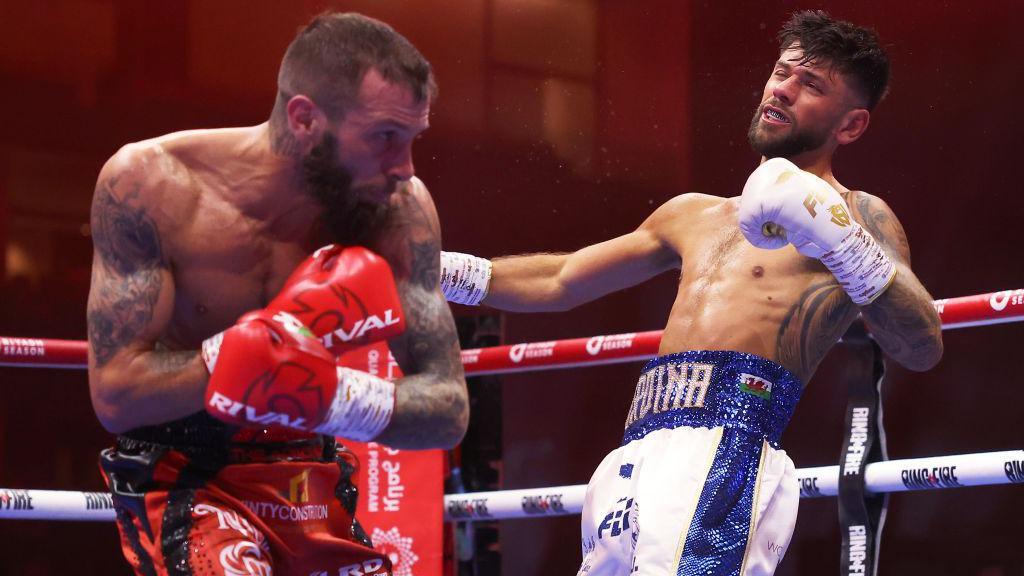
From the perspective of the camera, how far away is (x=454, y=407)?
190cm

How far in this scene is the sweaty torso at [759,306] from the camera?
7.70 ft

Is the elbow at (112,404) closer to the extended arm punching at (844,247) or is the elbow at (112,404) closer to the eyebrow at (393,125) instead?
the eyebrow at (393,125)

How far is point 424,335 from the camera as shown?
6.33 feet

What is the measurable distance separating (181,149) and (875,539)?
147 cm

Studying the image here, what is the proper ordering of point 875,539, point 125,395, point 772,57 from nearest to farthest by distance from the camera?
point 125,395, point 875,539, point 772,57

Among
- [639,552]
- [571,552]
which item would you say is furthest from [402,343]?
[571,552]

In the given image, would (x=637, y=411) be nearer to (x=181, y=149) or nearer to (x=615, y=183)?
(x=181, y=149)

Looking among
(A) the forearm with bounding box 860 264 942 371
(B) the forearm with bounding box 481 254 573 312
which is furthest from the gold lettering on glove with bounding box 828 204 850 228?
(B) the forearm with bounding box 481 254 573 312

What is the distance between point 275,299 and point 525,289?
3.44 feet

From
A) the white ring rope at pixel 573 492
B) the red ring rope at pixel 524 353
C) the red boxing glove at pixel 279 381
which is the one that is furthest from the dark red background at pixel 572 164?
the red boxing glove at pixel 279 381

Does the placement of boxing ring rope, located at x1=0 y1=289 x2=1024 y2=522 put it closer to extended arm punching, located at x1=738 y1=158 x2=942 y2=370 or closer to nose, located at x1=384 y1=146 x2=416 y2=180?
extended arm punching, located at x1=738 y1=158 x2=942 y2=370

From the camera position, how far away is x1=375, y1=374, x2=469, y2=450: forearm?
1.82m

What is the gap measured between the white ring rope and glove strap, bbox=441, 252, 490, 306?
0.46 meters

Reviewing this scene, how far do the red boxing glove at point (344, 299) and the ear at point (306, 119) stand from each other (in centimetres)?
20
